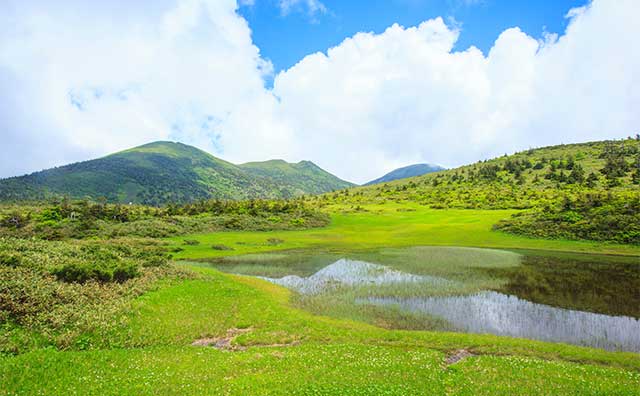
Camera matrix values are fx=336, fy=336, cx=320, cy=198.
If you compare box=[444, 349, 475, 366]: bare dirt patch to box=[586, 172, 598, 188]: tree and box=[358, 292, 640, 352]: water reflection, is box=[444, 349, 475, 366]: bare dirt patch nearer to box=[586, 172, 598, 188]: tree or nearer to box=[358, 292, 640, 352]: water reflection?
box=[358, 292, 640, 352]: water reflection

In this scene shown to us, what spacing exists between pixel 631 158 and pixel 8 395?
203 metres

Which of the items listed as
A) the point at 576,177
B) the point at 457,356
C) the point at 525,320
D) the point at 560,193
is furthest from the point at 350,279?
the point at 576,177

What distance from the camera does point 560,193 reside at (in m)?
109

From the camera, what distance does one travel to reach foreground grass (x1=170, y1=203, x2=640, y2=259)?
58.5 m

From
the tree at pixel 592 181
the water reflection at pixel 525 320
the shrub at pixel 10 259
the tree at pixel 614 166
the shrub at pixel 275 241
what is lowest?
the water reflection at pixel 525 320

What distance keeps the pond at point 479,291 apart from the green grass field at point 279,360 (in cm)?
309

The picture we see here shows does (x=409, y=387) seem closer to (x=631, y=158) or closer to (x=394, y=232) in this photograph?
(x=394, y=232)

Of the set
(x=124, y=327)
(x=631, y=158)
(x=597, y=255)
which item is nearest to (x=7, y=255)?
(x=124, y=327)

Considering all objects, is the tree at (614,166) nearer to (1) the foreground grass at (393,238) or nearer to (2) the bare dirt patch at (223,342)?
(1) the foreground grass at (393,238)

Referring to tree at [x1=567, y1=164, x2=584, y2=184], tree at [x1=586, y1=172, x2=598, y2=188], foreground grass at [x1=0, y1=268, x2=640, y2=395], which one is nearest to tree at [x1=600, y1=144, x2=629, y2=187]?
tree at [x1=586, y1=172, x2=598, y2=188]

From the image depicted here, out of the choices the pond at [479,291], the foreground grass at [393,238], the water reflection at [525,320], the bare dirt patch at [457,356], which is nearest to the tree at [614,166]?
the foreground grass at [393,238]

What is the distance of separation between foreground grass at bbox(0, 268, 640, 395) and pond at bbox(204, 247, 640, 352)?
11.0 feet

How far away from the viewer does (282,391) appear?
526 inches

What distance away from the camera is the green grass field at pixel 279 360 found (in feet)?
44.4
